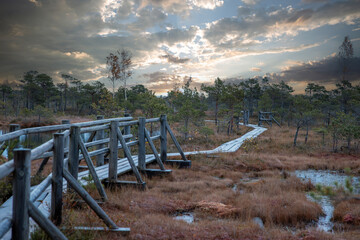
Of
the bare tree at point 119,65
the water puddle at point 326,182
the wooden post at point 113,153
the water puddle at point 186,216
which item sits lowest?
the water puddle at point 326,182

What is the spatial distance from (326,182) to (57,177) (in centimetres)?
887

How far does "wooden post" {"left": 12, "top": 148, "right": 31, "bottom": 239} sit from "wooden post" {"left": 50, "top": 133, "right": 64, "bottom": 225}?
1140 mm

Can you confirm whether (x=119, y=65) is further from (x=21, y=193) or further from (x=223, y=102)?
(x=21, y=193)

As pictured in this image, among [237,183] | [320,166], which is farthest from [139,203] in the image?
[320,166]

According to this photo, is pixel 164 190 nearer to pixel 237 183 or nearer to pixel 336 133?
pixel 237 183

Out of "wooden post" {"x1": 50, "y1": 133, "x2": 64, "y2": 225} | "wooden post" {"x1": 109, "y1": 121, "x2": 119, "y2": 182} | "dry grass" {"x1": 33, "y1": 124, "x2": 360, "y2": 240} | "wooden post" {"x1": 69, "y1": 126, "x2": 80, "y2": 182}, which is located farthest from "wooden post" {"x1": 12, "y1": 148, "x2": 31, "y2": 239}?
"wooden post" {"x1": 109, "y1": 121, "x2": 119, "y2": 182}

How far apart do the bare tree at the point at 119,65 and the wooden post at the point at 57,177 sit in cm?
2933

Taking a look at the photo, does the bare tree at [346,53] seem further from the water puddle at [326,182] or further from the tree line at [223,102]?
the water puddle at [326,182]

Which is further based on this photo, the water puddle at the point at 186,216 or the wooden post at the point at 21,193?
the water puddle at the point at 186,216

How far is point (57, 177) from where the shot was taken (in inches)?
144

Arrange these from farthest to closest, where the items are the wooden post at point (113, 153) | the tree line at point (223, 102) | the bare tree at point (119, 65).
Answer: the bare tree at point (119, 65)
the tree line at point (223, 102)
the wooden post at point (113, 153)

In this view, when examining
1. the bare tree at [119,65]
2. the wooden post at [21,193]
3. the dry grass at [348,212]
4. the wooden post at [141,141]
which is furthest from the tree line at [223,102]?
the wooden post at [21,193]

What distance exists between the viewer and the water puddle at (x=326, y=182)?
5.09 metres

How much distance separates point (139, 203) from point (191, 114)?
1641 cm
